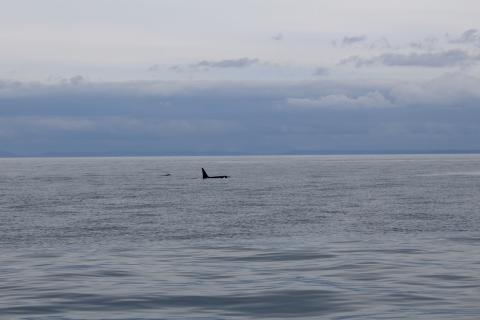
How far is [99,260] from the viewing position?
2744 cm

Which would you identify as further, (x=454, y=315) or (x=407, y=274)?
(x=407, y=274)

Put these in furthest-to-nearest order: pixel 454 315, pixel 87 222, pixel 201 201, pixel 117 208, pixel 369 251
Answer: pixel 201 201, pixel 117 208, pixel 87 222, pixel 369 251, pixel 454 315

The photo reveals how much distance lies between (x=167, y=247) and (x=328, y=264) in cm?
775

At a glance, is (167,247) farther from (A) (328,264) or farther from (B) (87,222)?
(B) (87,222)

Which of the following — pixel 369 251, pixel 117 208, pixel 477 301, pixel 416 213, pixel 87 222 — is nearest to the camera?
pixel 477 301

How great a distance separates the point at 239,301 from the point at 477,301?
20.4ft

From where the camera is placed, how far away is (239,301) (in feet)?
66.3

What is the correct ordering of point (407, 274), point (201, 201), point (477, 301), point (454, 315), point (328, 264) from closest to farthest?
point (454, 315) < point (477, 301) < point (407, 274) < point (328, 264) < point (201, 201)

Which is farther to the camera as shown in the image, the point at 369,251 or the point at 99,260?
the point at 369,251

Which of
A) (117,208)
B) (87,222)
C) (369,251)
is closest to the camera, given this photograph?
(369,251)

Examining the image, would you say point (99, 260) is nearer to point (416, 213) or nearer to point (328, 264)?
point (328, 264)

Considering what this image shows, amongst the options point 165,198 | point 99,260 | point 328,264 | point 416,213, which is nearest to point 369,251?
point 328,264

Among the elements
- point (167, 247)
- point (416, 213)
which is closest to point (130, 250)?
point (167, 247)

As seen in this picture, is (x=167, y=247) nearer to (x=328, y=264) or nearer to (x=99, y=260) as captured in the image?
(x=99, y=260)
